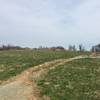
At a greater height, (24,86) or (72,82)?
(72,82)

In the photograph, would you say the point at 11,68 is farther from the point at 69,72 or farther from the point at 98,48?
the point at 98,48

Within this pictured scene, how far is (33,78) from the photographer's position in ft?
110

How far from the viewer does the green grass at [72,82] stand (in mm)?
26328

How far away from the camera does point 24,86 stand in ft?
99.6

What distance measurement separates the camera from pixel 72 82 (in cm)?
3081

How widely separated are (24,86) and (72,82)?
11.9 ft

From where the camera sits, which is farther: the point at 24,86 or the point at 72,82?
the point at 72,82

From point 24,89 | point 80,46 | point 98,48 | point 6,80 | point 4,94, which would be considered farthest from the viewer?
point 80,46

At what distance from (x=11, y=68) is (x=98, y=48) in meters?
26.5

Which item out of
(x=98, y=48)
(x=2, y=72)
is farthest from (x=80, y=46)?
(x=2, y=72)

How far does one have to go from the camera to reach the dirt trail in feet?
86.7

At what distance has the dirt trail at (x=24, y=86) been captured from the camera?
26.4m

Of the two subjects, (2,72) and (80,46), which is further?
(80,46)

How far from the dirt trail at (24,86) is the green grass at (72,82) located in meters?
0.66
